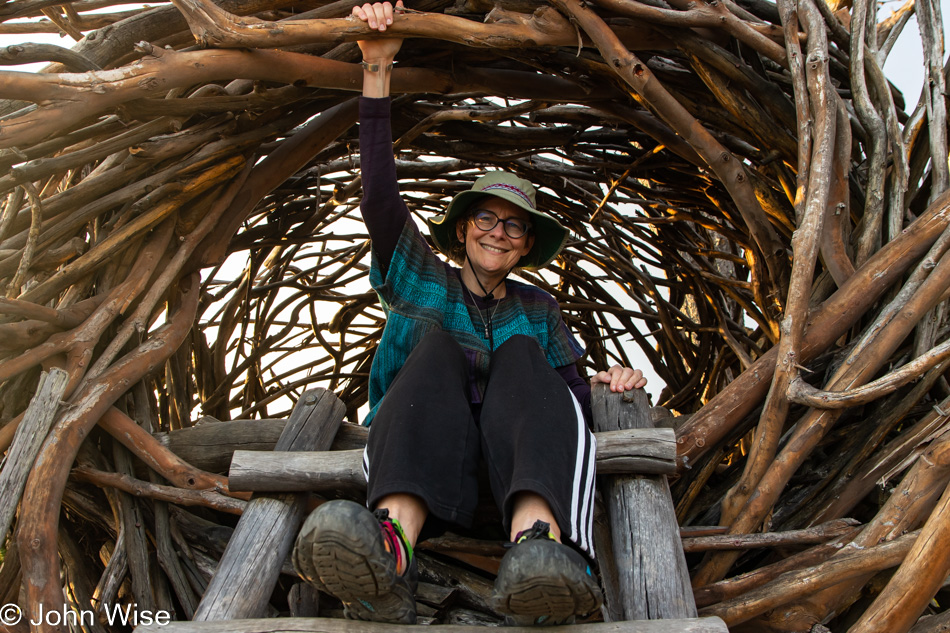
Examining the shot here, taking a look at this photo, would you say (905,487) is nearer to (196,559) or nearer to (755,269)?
(755,269)

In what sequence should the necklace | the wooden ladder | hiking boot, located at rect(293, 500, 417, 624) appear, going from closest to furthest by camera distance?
hiking boot, located at rect(293, 500, 417, 624)
the wooden ladder
the necklace

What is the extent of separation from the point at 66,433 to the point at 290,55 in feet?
2.59

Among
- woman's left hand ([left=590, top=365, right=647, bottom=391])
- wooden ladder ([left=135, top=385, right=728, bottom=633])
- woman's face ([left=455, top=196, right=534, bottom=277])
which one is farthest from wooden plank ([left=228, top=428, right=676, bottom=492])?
woman's face ([left=455, top=196, right=534, bottom=277])

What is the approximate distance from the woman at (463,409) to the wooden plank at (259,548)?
0.16 m

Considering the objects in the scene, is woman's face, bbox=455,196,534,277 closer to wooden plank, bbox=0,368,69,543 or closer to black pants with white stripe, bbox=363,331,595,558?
black pants with white stripe, bbox=363,331,595,558

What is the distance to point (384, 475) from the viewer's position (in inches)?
39.2

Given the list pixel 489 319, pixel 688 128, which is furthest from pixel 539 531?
pixel 688 128

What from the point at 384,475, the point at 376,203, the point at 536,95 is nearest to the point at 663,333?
the point at 536,95

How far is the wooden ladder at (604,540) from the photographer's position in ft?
2.94

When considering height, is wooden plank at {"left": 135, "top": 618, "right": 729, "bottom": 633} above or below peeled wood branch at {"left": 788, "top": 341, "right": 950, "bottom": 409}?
below

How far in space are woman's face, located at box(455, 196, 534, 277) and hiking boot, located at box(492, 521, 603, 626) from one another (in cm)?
71

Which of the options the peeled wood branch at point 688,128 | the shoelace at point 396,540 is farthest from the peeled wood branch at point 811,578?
the peeled wood branch at point 688,128

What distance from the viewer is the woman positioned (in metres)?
0.81

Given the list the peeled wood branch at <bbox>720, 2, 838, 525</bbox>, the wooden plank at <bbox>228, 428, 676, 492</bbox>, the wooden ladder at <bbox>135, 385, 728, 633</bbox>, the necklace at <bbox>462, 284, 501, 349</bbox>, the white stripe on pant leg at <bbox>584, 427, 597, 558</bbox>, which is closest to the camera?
the wooden ladder at <bbox>135, 385, 728, 633</bbox>
